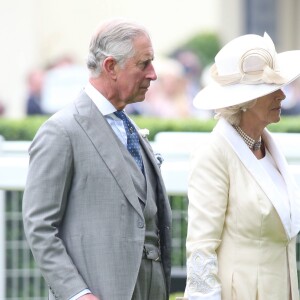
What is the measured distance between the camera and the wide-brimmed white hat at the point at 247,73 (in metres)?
5.17

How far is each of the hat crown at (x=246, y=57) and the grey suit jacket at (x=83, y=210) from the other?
581 millimetres

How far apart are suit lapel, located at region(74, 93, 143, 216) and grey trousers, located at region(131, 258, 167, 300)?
213 mm

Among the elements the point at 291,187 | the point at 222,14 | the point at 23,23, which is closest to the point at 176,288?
the point at 291,187

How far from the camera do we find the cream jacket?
16.6ft

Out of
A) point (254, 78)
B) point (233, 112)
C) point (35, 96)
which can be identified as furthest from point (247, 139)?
point (35, 96)

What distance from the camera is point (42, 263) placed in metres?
4.85

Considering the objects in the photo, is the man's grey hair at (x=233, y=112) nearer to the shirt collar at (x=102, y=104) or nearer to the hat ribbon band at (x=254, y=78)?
the hat ribbon band at (x=254, y=78)

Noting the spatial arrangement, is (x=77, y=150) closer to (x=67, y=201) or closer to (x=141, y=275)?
(x=67, y=201)

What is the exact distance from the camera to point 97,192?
4891mm

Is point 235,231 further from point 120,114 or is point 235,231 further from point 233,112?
point 120,114

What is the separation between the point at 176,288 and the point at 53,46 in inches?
889

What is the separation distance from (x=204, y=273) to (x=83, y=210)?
500 mm

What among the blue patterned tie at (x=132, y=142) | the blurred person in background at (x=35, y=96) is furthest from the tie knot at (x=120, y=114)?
the blurred person in background at (x=35, y=96)

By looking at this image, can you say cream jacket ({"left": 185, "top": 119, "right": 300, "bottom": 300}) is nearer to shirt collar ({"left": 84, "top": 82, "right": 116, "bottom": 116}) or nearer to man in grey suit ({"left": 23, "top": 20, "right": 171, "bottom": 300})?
man in grey suit ({"left": 23, "top": 20, "right": 171, "bottom": 300})
